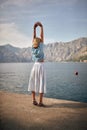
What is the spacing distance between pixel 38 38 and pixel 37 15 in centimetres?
32

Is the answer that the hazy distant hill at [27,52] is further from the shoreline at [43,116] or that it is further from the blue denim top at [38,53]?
the shoreline at [43,116]

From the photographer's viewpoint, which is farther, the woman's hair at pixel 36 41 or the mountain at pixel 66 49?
the mountain at pixel 66 49

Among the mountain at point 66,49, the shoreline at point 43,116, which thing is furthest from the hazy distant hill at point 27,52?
the shoreline at point 43,116

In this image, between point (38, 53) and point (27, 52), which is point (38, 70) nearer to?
point (38, 53)

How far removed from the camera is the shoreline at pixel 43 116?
7.05ft

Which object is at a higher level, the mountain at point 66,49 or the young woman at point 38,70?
the mountain at point 66,49

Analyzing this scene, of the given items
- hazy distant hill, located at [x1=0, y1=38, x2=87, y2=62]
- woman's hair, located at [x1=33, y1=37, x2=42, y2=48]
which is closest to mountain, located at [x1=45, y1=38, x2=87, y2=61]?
hazy distant hill, located at [x1=0, y1=38, x2=87, y2=62]

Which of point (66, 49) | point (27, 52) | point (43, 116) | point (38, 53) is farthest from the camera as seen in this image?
point (66, 49)

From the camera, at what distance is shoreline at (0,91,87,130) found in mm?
2148

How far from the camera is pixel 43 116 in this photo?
2.35 meters

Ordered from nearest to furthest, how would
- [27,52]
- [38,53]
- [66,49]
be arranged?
1. [38,53]
2. [27,52]
3. [66,49]

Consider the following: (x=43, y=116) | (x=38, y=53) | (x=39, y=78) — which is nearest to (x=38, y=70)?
(x=39, y=78)

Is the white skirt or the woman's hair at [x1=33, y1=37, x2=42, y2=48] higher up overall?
the woman's hair at [x1=33, y1=37, x2=42, y2=48]

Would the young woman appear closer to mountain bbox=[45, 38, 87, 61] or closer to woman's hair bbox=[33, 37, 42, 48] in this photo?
woman's hair bbox=[33, 37, 42, 48]
